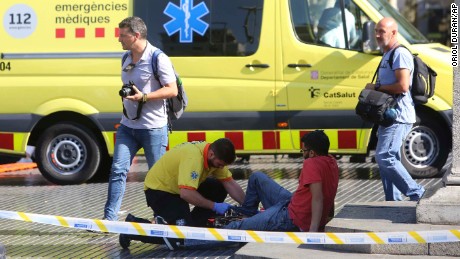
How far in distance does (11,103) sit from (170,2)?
2.00m

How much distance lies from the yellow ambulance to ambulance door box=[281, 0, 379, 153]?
0.03ft

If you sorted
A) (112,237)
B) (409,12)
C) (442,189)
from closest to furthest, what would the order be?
1. (442,189)
2. (112,237)
3. (409,12)

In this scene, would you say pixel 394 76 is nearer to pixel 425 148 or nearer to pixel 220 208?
pixel 220 208

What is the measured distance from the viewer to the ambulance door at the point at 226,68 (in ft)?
39.8

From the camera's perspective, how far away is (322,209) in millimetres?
7711

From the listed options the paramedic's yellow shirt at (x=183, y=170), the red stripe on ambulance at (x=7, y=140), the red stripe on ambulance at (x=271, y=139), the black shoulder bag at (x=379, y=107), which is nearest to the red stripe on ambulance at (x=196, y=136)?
the red stripe on ambulance at (x=271, y=139)

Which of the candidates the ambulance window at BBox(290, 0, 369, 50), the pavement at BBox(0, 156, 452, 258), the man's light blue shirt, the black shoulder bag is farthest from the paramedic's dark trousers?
the ambulance window at BBox(290, 0, 369, 50)

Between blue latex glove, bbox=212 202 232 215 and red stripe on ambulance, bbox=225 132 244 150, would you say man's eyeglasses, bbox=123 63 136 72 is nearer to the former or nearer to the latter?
blue latex glove, bbox=212 202 232 215

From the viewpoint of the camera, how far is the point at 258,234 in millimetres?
7324

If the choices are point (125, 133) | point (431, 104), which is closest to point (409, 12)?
point (431, 104)

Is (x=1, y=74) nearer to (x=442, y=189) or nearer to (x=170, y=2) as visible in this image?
(x=170, y=2)

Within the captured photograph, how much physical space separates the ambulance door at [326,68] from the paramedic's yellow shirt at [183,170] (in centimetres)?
359

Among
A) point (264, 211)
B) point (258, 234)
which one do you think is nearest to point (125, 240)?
point (264, 211)

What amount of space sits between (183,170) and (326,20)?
14.6 feet
